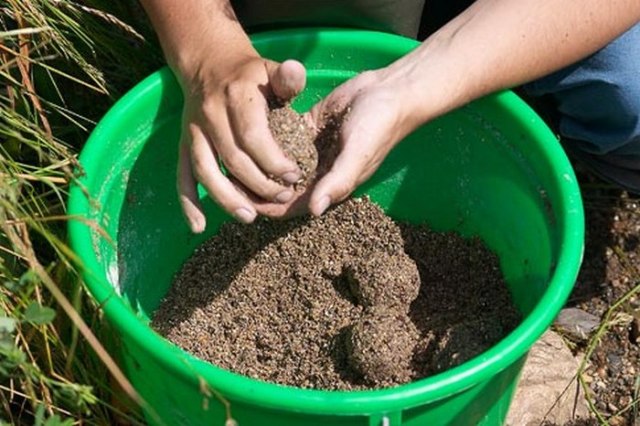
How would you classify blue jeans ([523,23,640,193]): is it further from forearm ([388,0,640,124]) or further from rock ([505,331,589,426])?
rock ([505,331,589,426])

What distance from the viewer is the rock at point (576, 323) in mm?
1832

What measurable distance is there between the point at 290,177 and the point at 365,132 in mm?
111

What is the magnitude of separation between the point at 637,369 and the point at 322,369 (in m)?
0.64

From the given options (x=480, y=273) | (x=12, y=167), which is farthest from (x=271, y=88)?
→ (x=480, y=273)

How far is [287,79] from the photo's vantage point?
1312mm

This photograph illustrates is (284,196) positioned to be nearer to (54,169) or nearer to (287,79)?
(287,79)

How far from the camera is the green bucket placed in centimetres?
117

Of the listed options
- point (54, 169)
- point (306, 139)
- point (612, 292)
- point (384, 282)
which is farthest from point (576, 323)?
point (54, 169)

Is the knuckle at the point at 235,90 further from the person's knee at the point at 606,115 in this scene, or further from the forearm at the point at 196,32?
the person's knee at the point at 606,115

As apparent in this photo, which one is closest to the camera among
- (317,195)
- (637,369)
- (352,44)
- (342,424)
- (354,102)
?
(342,424)

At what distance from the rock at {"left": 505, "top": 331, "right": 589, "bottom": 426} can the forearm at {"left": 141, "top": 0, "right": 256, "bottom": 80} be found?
0.72 m

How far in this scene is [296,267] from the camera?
1.61 meters

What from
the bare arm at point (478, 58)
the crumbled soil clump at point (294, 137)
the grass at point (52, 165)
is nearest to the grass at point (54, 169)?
the grass at point (52, 165)

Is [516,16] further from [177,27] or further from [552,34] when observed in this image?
[177,27]
